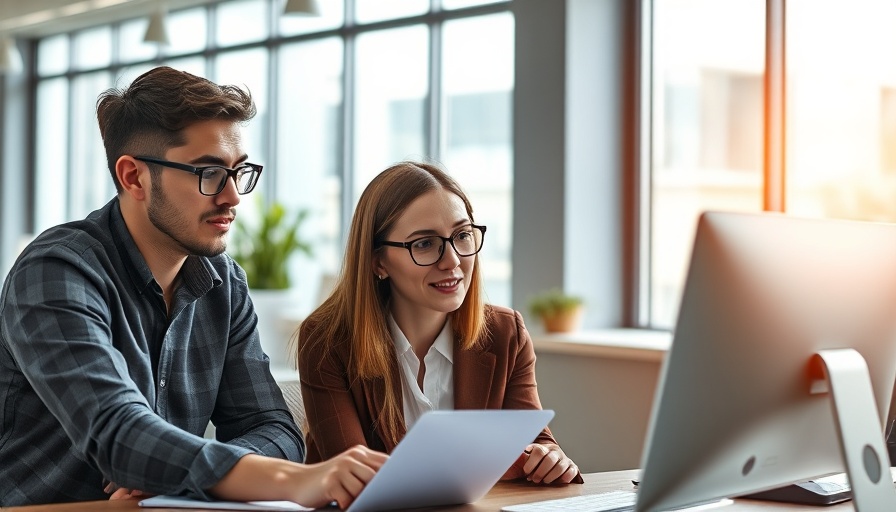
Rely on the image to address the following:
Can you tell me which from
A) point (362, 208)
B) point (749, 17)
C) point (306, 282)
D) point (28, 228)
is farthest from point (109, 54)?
point (362, 208)

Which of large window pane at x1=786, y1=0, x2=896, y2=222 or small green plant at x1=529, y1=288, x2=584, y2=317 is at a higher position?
large window pane at x1=786, y1=0, x2=896, y2=222

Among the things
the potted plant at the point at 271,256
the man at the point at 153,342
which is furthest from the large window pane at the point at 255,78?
the man at the point at 153,342

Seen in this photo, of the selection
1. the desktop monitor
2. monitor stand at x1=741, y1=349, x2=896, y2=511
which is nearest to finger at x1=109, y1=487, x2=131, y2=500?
the desktop monitor

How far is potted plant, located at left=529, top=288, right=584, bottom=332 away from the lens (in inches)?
184

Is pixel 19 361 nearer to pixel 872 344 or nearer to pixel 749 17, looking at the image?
pixel 872 344

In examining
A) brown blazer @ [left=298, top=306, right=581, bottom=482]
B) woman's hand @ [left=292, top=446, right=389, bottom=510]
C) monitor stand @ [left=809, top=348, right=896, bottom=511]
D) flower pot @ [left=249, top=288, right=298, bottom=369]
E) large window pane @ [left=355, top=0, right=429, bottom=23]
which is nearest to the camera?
monitor stand @ [left=809, top=348, right=896, bottom=511]

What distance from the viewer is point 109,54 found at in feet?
28.1

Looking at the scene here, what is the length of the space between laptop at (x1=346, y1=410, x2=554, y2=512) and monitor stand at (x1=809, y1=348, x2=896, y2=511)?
0.37m

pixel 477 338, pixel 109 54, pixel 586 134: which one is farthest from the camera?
pixel 109 54

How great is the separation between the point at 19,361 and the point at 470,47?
452 cm

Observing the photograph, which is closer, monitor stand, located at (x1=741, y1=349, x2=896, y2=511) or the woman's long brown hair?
monitor stand, located at (x1=741, y1=349, x2=896, y2=511)

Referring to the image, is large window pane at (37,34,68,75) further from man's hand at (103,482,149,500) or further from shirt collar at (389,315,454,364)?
man's hand at (103,482,149,500)

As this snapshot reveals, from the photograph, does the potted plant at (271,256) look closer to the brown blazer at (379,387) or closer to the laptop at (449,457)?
the brown blazer at (379,387)

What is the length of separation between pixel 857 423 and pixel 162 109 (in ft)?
4.11
